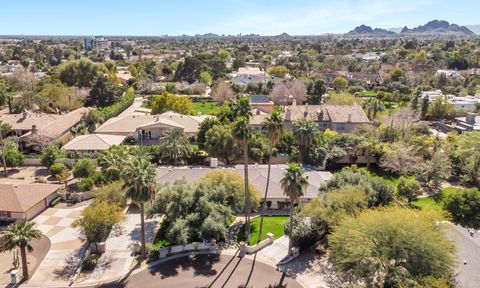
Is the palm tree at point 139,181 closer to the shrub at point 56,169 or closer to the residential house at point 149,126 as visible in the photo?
the shrub at point 56,169

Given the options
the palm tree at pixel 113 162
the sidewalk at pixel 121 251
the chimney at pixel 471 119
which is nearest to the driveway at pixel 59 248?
the sidewalk at pixel 121 251

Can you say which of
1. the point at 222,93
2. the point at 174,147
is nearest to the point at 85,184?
the point at 174,147

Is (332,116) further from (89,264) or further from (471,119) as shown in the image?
(89,264)

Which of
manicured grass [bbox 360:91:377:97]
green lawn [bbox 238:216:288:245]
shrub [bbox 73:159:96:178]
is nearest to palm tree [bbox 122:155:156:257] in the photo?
green lawn [bbox 238:216:288:245]

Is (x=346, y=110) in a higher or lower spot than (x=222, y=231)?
higher

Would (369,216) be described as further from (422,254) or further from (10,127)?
(10,127)

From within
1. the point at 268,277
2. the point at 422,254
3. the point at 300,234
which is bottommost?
the point at 268,277

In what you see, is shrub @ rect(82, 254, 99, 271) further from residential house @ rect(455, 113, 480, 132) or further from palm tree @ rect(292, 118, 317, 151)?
residential house @ rect(455, 113, 480, 132)

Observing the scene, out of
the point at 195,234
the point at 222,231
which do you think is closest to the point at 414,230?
the point at 222,231
